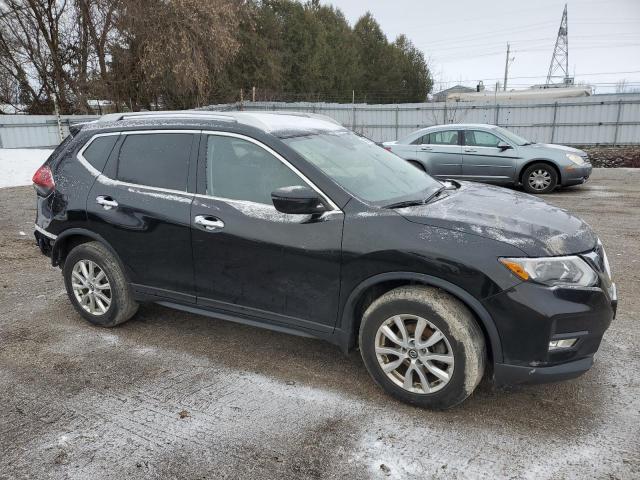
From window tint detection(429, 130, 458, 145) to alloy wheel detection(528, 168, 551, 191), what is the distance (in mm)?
1771

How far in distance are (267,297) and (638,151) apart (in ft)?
63.3

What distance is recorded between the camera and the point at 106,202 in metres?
3.95

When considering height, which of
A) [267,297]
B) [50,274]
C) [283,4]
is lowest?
[50,274]

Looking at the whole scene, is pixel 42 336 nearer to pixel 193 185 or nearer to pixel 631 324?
pixel 193 185

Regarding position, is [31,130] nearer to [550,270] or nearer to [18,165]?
[18,165]

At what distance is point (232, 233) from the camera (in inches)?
134

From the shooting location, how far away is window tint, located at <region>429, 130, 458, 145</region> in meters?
11.3

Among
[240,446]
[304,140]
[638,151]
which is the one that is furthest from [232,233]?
[638,151]

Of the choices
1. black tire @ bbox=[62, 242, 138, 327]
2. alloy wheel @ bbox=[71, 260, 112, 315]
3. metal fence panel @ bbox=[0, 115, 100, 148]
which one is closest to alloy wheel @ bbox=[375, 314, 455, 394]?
black tire @ bbox=[62, 242, 138, 327]

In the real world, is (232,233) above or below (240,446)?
above

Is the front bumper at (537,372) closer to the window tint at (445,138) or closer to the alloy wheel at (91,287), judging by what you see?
the alloy wheel at (91,287)

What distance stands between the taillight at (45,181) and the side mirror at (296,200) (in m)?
2.32

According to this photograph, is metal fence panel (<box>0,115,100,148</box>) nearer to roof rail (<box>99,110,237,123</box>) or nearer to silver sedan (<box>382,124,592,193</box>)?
silver sedan (<box>382,124,592,193</box>)

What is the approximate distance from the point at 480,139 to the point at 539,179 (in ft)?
4.92
